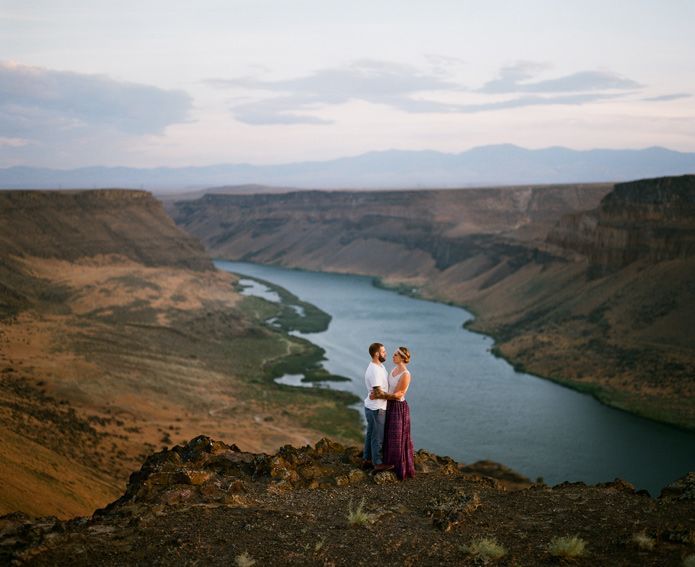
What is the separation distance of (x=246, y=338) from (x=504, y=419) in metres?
24.0

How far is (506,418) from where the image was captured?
3588 cm

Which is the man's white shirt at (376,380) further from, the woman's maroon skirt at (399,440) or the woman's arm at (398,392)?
the woman's maroon skirt at (399,440)

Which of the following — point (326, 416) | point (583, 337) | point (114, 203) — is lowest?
point (326, 416)

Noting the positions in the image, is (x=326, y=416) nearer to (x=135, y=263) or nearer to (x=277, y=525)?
(x=277, y=525)

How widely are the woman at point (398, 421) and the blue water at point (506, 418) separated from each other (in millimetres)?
17659

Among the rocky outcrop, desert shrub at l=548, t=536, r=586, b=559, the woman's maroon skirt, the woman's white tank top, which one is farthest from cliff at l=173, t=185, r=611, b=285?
desert shrub at l=548, t=536, r=586, b=559

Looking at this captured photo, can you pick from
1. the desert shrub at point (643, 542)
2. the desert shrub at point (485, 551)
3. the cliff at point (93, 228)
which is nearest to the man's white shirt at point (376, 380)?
the desert shrub at point (485, 551)

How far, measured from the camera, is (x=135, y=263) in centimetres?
6994

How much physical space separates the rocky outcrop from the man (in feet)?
147

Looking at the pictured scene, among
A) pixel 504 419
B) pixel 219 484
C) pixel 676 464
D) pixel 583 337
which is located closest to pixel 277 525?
pixel 219 484

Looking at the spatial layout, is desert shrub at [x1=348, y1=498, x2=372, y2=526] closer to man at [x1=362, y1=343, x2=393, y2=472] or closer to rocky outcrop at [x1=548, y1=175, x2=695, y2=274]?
man at [x1=362, y1=343, x2=393, y2=472]

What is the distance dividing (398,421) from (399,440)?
1.40 ft

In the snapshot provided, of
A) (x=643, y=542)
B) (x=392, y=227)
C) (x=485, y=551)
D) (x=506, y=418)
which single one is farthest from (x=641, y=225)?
(x=392, y=227)

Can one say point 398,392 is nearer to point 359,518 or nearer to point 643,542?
point 359,518
